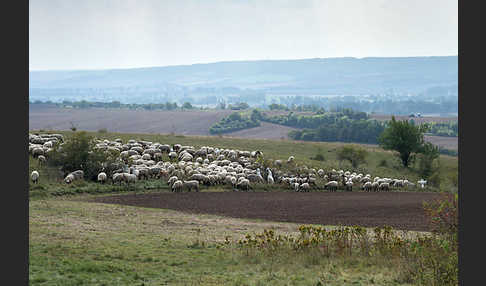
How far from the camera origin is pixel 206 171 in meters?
39.6

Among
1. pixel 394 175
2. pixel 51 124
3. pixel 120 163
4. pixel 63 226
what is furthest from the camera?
pixel 51 124

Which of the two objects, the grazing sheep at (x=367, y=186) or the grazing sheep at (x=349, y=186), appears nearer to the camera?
the grazing sheep at (x=349, y=186)

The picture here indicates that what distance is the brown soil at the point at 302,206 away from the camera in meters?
27.1

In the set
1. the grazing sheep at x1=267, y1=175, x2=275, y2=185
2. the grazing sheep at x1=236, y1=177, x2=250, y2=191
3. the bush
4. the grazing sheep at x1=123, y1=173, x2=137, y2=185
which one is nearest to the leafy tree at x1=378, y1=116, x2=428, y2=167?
the bush

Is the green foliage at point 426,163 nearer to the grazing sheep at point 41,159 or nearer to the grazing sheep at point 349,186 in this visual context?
the grazing sheep at point 349,186

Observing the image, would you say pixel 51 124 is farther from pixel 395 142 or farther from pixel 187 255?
pixel 187 255

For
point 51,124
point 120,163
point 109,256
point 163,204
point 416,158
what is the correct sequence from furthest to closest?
1. point 51,124
2. point 416,158
3. point 120,163
4. point 163,204
5. point 109,256

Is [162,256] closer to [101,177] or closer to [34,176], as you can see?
[34,176]

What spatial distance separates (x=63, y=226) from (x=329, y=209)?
51.1ft

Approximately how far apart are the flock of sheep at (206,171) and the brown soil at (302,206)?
215cm

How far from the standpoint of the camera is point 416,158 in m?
64.3

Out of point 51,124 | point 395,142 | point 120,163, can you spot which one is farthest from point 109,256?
point 51,124

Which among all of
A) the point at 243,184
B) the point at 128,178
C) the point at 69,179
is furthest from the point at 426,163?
the point at 69,179

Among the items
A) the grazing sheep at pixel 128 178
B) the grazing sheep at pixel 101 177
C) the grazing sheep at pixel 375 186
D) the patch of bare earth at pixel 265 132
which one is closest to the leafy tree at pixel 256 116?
the patch of bare earth at pixel 265 132
